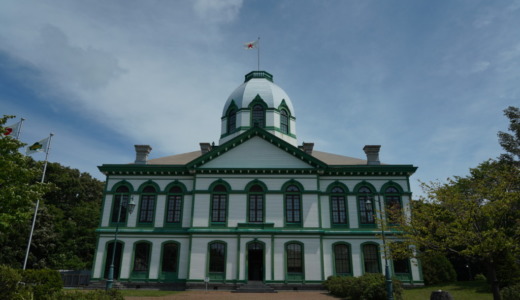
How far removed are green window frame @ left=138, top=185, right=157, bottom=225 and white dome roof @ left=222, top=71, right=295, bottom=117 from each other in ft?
36.3

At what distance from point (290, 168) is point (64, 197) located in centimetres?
3777

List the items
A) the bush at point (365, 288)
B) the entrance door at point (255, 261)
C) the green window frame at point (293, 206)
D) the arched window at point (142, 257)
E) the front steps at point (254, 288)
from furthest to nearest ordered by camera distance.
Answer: the green window frame at point (293, 206) → the arched window at point (142, 257) → the entrance door at point (255, 261) → the front steps at point (254, 288) → the bush at point (365, 288)

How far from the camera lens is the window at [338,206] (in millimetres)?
27141

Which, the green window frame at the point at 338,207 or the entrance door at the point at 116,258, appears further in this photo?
the green window frame at the point at 338,207

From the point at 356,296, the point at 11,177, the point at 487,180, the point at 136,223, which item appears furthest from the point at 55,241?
the point at 487,180

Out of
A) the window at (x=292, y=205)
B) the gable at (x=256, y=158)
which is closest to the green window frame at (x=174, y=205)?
the gable at (x=256, y=158)

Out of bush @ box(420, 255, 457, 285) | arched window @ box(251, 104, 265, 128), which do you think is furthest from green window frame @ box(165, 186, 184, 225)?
bush @ box(420, 255, 457, 285)

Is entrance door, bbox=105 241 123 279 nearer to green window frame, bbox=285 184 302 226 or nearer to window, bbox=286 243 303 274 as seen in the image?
window, bbox=286 243 303 274

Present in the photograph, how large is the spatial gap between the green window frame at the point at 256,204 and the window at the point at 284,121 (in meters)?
8.21

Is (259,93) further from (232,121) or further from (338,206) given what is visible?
(338,206)

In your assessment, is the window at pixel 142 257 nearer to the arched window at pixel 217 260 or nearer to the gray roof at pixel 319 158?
the arched window at pixel 217 260

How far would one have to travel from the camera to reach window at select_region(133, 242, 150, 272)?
86.1 feet

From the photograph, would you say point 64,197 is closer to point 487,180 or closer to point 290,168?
point 290,168

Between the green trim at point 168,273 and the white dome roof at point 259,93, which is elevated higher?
the white dome roof at point 259,93
